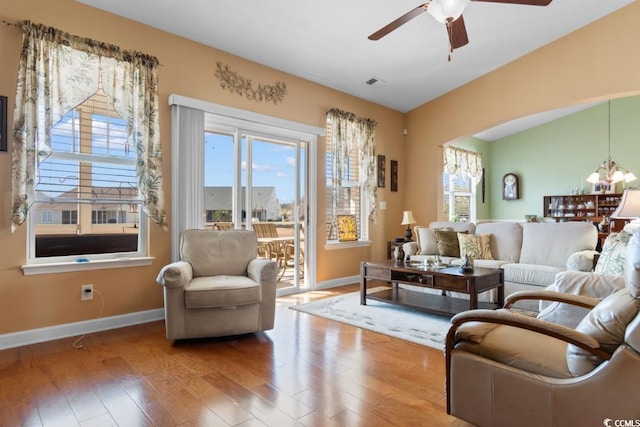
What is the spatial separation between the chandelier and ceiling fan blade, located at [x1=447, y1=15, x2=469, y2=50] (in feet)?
16.7

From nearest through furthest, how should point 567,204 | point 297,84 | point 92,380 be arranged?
point 92,380 → point 297,84 → point 567,204

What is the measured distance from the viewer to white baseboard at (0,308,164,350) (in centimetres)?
299

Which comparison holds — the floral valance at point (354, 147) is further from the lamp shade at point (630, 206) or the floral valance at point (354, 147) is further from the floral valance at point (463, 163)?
the lamp shade at point (630, 206)

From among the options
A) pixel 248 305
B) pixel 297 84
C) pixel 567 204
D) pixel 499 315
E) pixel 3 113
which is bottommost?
pixel 248 305

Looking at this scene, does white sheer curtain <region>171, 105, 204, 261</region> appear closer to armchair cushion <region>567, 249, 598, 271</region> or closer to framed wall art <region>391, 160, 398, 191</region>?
framed wall art <region>391, 160, 398, 191</region>

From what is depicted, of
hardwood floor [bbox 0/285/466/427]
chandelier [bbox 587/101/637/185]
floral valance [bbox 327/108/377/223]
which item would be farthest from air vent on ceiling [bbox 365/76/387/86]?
chandelier [bbox 587/101/637/185]

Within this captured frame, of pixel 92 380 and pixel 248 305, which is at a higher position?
pixel 248 305

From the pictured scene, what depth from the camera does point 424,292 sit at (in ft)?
15.1

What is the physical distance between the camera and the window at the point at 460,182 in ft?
25.9

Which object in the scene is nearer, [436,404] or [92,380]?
[436,404]

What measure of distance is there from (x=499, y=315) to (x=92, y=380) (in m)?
2.45

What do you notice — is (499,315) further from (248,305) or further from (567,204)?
(567,204)

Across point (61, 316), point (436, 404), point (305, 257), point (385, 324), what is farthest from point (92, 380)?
point (305, 257)

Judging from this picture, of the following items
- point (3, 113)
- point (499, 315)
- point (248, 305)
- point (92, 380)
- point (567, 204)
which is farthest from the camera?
point (567, 204)
